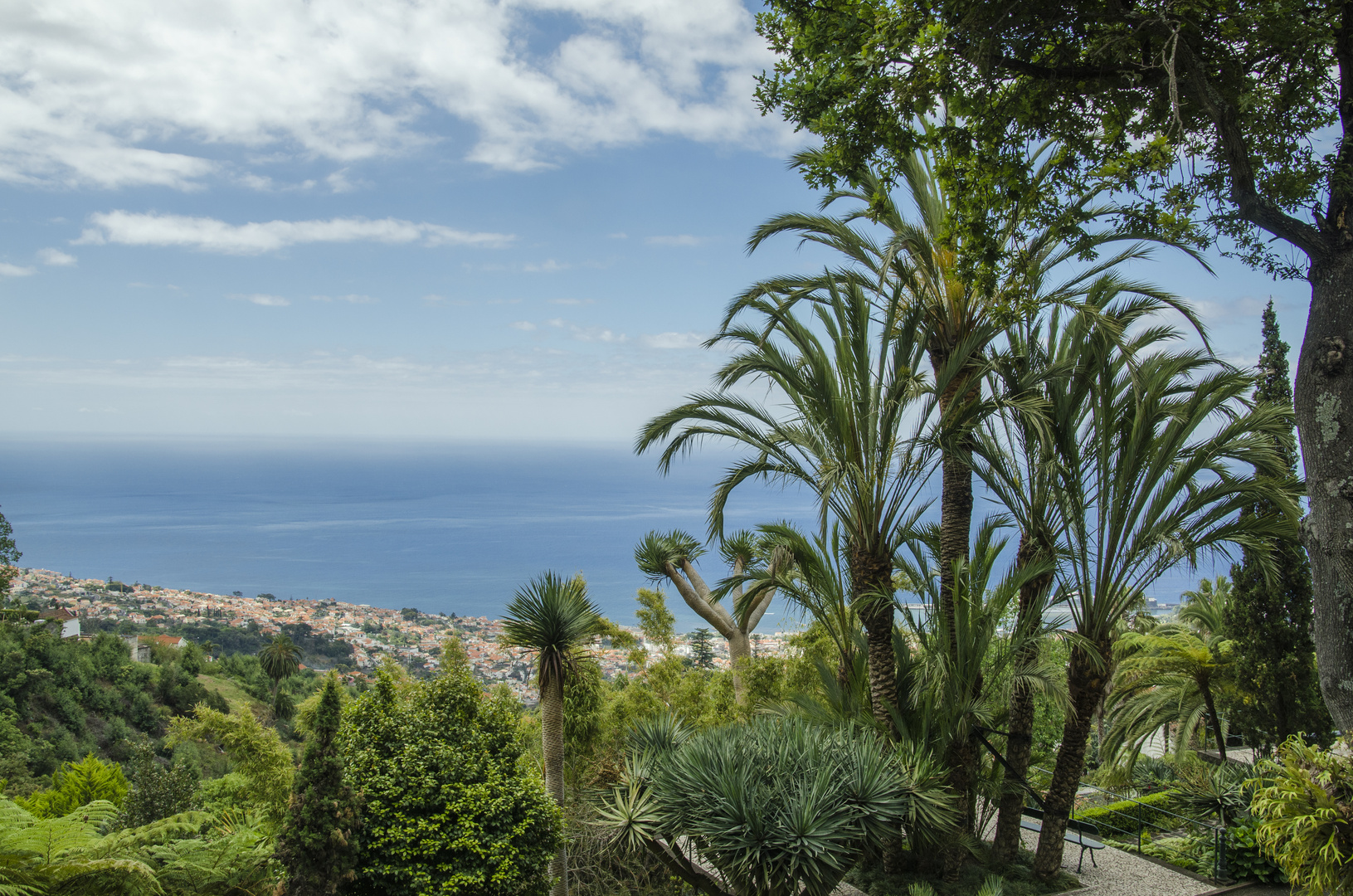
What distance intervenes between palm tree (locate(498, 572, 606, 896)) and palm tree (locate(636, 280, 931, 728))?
1.87 metres

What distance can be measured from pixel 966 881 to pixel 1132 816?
5.64 metres

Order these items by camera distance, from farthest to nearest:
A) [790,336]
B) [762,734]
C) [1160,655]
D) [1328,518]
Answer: [1160,655] → [790,336] → [762,734] → [1328,518]

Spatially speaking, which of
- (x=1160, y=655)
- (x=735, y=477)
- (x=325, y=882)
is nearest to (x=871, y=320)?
(x=735, y=477)

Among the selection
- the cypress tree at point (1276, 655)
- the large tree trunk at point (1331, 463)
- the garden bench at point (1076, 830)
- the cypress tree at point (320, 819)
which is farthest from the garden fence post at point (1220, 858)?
the cypress tree at point (320, 819)

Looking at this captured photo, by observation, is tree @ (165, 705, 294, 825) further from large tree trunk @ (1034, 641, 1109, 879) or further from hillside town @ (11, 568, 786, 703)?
hillside town @ (11, 568, 786, 703)

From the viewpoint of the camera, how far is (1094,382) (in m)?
8.85

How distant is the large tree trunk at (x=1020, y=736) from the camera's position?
9.21 meters

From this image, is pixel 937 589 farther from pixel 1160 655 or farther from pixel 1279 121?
pixel 1160 655

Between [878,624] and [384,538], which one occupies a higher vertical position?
[878,624]

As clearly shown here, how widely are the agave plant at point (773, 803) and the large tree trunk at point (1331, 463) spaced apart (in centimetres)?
379

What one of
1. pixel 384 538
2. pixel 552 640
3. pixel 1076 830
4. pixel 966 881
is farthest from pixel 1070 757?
pixel 384 538

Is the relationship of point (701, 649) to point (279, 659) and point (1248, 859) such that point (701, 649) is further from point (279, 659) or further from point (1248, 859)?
point (279, 659)

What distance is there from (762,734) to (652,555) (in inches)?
224

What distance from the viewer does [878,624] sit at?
354 inches
